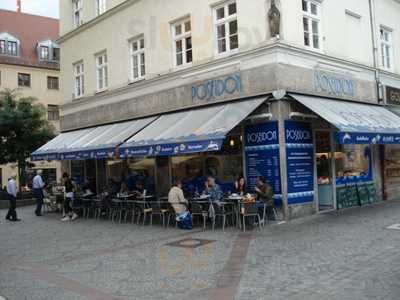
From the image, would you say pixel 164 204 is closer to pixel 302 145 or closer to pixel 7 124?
pixel 302 145

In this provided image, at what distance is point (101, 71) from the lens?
20.9 metres

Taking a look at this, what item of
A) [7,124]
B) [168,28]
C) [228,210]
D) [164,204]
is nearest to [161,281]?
[228,210]

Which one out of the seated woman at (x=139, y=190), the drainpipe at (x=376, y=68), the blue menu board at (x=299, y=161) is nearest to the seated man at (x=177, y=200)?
the seated woman at (x=139, y=190)

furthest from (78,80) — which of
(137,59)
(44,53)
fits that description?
(44,53)

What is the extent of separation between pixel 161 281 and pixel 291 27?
8.77 meters

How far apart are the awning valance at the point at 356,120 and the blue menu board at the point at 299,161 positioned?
0.80m

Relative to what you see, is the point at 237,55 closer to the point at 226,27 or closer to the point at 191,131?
the point at 226,27

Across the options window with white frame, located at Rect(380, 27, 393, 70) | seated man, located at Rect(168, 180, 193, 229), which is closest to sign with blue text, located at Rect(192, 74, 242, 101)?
seated man, located at Rect(168, 180, 193, 229)

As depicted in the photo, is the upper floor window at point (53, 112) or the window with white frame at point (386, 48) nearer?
the window with white frame at point (386, 48)

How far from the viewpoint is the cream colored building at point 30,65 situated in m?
41.5

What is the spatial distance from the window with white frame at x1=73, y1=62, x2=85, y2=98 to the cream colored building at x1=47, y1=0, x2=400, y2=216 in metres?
0.21

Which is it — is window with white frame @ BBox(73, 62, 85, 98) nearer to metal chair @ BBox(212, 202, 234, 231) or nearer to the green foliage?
the green foliage

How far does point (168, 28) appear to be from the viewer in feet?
54.8

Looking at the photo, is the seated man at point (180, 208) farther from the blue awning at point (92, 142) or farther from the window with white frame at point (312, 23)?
the window with white frame at point (312, 23)
